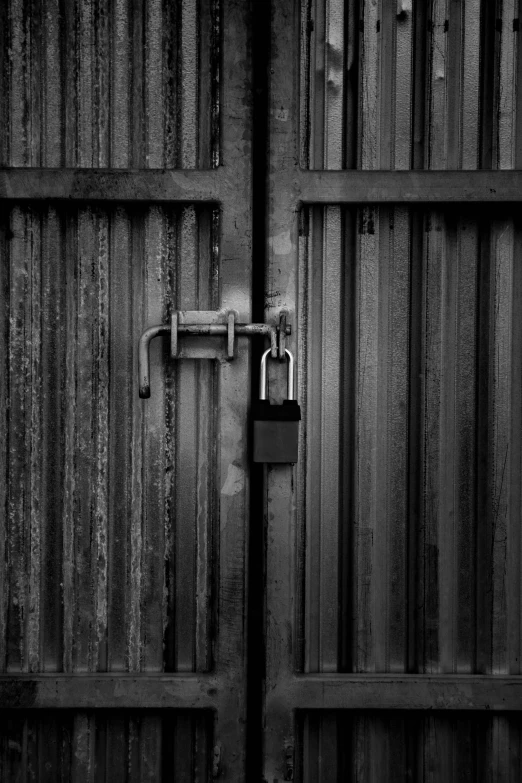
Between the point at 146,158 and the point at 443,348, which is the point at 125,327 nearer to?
the point at 146,158

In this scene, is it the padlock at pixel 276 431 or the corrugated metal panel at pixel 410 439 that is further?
the corrugated metal panel at pixel 410 439

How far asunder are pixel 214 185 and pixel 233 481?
624mm

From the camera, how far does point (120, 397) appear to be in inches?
55.5

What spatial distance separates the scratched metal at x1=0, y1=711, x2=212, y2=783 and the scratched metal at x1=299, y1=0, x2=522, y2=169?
4.08 ft

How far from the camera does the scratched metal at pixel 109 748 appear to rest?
4.66ft

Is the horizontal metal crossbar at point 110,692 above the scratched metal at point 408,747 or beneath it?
above

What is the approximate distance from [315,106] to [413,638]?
116cm

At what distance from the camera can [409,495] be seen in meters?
1.42

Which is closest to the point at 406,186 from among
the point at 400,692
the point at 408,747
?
the point at 400,692

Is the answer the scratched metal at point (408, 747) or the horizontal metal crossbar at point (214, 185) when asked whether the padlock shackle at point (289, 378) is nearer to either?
the horizontal metal crossbar at point (214, 185)

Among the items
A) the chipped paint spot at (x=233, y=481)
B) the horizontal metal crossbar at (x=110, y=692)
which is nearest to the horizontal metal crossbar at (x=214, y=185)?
the chipped paint spot at (x=233, y=481)

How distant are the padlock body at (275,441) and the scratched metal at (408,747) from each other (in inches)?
23.0

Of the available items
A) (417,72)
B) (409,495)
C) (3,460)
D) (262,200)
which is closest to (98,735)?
(3,460)

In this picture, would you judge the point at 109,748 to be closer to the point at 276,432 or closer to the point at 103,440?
the point at 103,440
